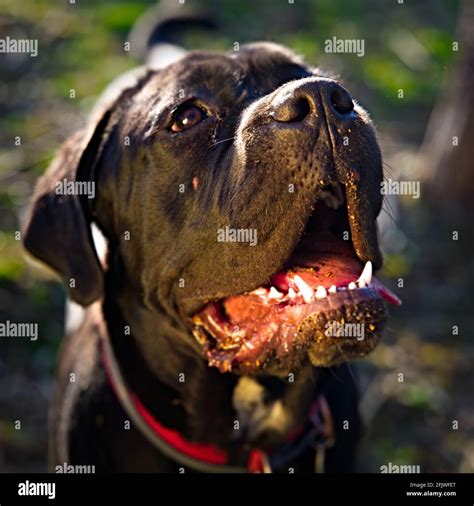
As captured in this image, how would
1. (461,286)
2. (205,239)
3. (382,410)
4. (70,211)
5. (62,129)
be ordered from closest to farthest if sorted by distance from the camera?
(205,239), (70,211), (382,410), (461,286), (62,129)

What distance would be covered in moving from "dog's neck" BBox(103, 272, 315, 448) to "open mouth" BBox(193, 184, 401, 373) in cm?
25

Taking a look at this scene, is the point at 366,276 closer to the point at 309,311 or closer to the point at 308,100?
the point at 309,311

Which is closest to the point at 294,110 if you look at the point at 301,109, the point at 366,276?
the point at 301,109

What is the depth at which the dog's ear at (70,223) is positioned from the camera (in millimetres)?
3527

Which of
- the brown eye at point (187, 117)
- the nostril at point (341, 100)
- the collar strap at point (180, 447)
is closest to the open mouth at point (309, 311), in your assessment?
the nostril at point (341, 100)

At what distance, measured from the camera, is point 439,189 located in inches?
260

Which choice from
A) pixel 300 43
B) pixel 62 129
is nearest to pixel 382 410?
pixel 62 129

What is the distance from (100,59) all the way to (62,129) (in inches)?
60.6

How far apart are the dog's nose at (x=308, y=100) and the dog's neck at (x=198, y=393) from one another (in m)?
1.04

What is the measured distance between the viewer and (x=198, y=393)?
11.7 feet

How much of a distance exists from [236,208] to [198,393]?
2.89ft

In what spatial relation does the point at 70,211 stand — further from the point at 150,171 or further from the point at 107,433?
the point at 107,433

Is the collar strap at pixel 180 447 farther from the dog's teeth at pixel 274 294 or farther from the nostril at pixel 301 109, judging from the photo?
the nostril at pixel 301 109

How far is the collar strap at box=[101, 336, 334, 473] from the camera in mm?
3545
